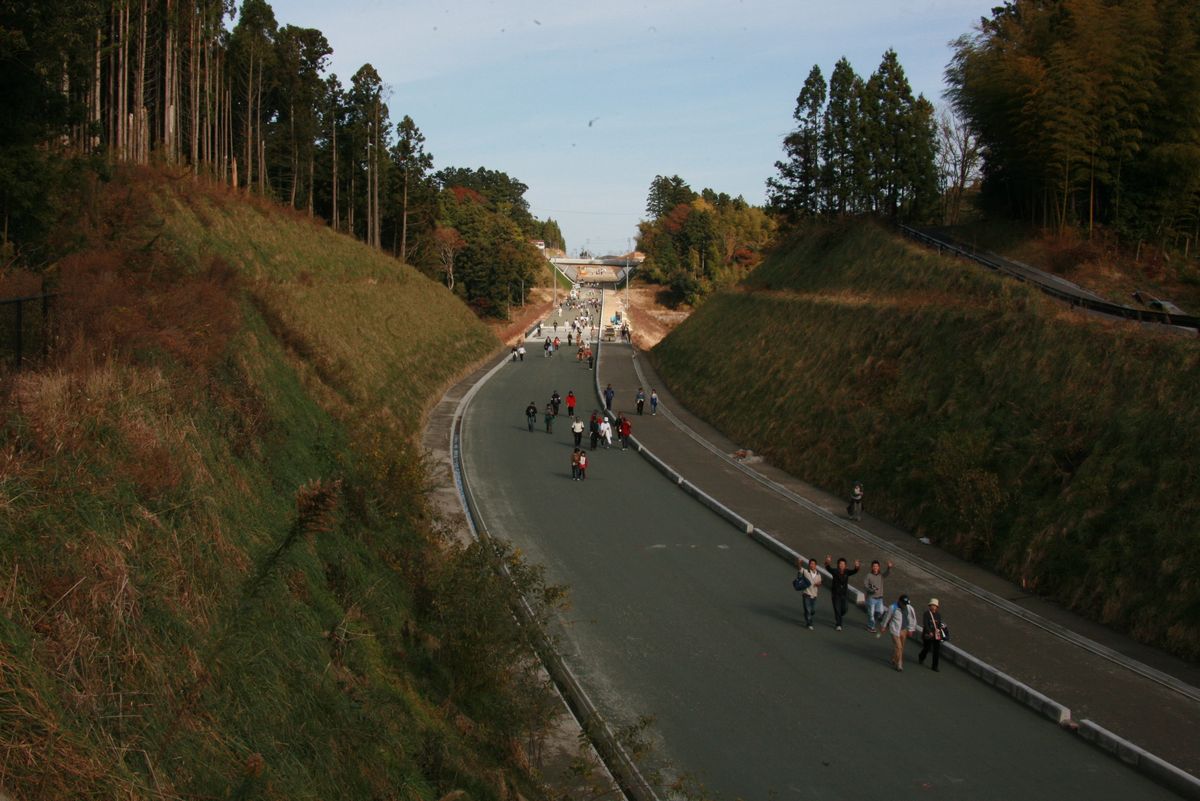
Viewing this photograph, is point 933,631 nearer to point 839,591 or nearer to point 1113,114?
point 839,591

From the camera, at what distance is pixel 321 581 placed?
11.3 metres

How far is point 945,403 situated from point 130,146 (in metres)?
30.2

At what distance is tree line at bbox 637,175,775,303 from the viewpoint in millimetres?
103188

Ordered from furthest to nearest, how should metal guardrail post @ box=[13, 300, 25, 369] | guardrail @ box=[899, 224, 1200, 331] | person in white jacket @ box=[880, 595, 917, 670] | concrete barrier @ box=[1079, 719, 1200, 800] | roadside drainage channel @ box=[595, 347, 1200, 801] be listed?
1. guardrail @ box=[899, 224, 1200, 331]
2. person in white jacket @ box=[880, 595, 917, 670]
3. roadside drainage channel @ box=[595, 347, 1200, 801]
4. concrete barrier @ box=[1079, 719, 1200, 800]
5. metal guardrail post @ box=[13, 300, 25, 369]

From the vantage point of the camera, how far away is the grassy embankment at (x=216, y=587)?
241 inches

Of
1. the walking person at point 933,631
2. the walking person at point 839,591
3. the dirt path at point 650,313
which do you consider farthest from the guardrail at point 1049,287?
the dirt path at point 650,313

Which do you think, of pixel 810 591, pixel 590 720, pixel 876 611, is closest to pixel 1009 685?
pixel 876 611

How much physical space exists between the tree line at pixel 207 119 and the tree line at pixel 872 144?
2907 centimetres

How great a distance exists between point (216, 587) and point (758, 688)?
8.34 metres

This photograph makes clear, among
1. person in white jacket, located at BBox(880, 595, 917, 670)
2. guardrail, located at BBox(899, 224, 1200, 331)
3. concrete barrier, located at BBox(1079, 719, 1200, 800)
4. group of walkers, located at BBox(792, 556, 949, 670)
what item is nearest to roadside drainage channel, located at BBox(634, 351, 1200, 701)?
group of walkers, located at BBox(792, 556, 949, 670)

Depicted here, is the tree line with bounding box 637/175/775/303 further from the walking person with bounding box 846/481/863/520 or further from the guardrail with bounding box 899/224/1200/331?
the walking person with bounding box 846/481/863/520

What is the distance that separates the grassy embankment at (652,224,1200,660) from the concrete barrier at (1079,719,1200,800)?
124 inches

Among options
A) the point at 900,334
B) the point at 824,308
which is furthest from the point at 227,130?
the point at 900,334

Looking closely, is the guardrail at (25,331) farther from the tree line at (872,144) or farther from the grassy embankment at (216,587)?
the tree line at (872,144)
